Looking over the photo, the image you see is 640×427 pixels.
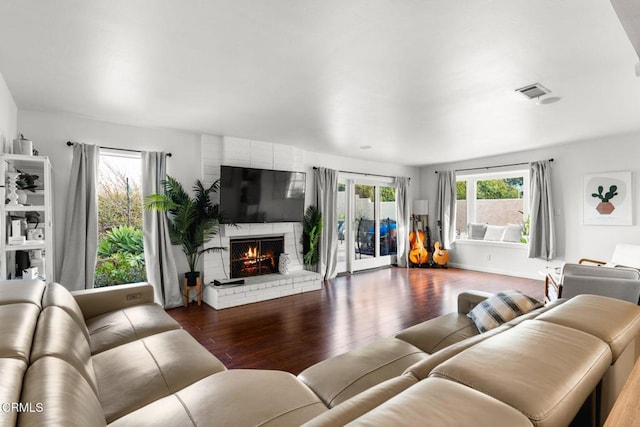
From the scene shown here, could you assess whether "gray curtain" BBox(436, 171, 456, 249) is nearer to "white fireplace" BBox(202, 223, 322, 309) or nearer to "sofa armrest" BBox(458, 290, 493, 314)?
"white fireplace" BBox(202, 223, 322, 309)

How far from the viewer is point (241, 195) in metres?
4.57

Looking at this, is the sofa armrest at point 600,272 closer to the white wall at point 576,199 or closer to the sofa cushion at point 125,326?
the white wall at point 576,199

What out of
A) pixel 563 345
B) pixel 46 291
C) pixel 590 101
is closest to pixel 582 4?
pixel 563 345

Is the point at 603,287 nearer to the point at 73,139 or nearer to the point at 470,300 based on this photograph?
the point at 470,300

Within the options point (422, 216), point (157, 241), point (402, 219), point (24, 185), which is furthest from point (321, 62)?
point (422, 216)

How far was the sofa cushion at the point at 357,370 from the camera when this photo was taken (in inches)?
55.7

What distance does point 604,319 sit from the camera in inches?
43.5

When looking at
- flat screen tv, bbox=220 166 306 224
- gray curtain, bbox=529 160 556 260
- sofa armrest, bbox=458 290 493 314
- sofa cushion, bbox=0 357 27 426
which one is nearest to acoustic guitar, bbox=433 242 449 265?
gray curtain, bbox=529 160 556 260

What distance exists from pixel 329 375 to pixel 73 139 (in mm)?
4001

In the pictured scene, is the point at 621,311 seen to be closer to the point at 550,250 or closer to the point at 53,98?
the point at 53,98

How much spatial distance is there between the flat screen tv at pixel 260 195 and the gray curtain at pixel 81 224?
1.51m

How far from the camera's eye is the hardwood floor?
2826 millimetres

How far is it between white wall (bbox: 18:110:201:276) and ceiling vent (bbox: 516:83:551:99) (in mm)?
4083

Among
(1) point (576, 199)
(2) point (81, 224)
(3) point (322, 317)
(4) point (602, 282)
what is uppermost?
(1) point (576, 199)
